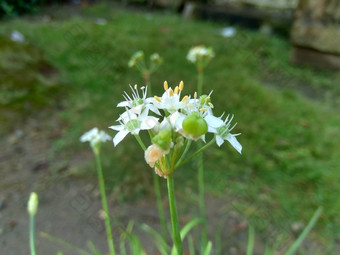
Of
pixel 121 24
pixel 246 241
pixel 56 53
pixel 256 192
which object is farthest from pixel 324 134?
pixel 121 24

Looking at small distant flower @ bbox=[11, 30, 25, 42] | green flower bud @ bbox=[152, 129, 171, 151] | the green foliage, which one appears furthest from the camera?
the green foliage

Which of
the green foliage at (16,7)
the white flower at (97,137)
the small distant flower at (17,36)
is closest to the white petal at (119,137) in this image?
the white flower at (97,137)

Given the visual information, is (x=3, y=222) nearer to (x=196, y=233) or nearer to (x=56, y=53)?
(x=196, y=233)

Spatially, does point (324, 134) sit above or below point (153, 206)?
above

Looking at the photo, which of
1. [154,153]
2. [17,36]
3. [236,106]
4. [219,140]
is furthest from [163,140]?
[17,36]

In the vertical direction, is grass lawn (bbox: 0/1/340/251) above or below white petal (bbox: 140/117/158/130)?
below

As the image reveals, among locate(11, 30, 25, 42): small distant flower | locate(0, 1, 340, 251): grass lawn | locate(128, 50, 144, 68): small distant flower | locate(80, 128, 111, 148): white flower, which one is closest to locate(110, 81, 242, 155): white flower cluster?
locate(80, 128, 111, 148): white flower

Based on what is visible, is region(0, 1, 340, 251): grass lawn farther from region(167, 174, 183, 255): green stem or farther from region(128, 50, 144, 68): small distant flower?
region(167, 174, 183, 255): green stem
